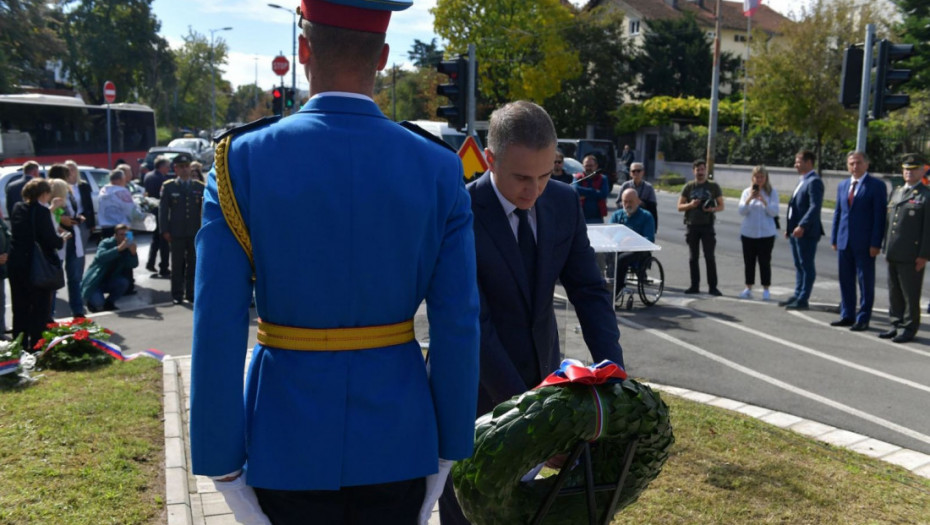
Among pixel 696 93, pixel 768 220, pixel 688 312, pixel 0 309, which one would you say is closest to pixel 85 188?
pixel 0 309

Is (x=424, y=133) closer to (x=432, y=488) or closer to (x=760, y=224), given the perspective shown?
(x=432, y=488)

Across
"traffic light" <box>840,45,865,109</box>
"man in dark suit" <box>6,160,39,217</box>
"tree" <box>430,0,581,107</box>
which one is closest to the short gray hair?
"traffic light" <box>840,45,865,109</box>

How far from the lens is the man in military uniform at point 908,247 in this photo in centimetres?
926

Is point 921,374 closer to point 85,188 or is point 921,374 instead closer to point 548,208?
point 548,208

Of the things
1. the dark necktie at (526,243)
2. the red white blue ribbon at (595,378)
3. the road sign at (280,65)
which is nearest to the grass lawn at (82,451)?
the dark necktie at (526,243)

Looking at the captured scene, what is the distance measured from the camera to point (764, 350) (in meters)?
8.72

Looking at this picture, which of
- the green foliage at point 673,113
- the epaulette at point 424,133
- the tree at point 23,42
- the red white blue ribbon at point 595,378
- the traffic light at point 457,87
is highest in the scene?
the tree at point 23,42

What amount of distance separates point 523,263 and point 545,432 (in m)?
0.95

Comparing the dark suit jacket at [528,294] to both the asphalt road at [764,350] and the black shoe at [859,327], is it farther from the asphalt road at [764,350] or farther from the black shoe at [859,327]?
the black shoe at [859,327]

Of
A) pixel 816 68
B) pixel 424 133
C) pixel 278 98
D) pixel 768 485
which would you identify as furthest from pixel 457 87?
pixel 816 68

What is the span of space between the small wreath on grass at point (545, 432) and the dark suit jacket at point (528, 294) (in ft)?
1.89

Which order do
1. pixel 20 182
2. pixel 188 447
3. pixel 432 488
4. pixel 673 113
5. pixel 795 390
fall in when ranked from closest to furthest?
pixel 432 488 < pixel 188 447 < pixel 795 390 < pixel 20 182 < pixel 673 113

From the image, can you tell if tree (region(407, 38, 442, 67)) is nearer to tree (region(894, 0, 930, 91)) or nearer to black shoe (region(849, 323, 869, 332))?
tree (region(894, 0, 930, 91))

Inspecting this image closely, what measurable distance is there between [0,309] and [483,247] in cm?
777
